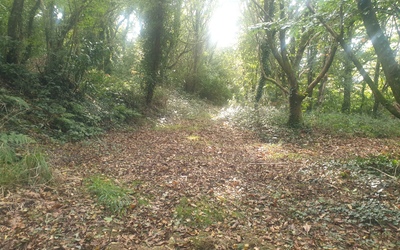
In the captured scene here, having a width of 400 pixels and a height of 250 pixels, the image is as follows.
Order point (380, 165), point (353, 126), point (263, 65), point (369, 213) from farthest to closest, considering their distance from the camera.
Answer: point (263, 65), point (353, 126), point (380, 165), point (369, 213)

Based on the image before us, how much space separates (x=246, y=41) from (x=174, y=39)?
5378 millimetres

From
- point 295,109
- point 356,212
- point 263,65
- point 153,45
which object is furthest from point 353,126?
point 153,45

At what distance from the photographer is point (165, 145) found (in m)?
8.51

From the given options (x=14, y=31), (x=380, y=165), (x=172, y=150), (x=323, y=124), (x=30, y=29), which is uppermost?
(x=30, y=29)

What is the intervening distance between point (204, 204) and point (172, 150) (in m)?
3.41

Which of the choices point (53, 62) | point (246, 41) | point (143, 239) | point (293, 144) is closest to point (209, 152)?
point (293, 144)

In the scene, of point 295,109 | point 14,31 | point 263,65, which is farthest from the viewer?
point 263,65

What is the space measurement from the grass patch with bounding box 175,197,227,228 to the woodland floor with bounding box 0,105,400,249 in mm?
17

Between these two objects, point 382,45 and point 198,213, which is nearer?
point 198,213

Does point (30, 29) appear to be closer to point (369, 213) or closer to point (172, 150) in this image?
point (172, 150)

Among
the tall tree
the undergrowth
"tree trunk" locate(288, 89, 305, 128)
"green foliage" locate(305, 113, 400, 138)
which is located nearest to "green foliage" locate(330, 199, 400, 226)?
the undergrowth

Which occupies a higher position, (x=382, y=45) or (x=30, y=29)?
(x=30, y=29)

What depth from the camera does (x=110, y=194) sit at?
4602 mm

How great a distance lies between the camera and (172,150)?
7.97 m
